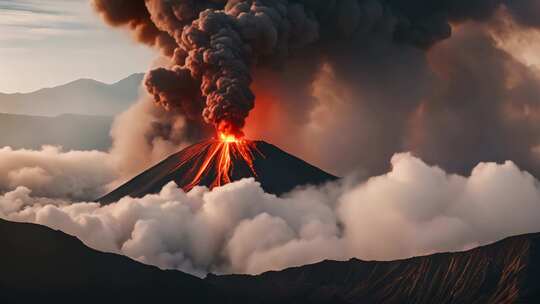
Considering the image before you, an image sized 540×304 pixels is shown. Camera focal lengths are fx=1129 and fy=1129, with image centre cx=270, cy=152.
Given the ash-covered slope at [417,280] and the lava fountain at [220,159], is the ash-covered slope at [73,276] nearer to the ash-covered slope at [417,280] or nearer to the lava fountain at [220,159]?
the ash-covered slope at [417,280]

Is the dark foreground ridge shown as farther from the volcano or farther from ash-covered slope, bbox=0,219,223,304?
the volcano

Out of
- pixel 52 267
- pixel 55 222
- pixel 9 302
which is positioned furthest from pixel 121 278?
pixel 55 222

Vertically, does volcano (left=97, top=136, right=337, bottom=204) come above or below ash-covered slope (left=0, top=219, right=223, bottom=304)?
above

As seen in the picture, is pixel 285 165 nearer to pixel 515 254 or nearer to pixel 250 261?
pixel 250 261

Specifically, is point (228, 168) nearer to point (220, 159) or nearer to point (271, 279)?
point (220, 159)

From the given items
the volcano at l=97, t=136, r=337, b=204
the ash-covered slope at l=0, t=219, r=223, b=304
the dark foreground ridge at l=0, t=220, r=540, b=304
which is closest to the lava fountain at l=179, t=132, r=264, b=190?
the volcano at l=97, t=136, r=337, b=204

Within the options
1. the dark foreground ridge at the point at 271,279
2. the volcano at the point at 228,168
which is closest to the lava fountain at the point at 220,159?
the volcano at the point at 228,168

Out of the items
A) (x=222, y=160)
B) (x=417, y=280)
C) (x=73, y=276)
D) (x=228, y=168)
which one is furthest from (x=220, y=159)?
(x=73, y=276)
